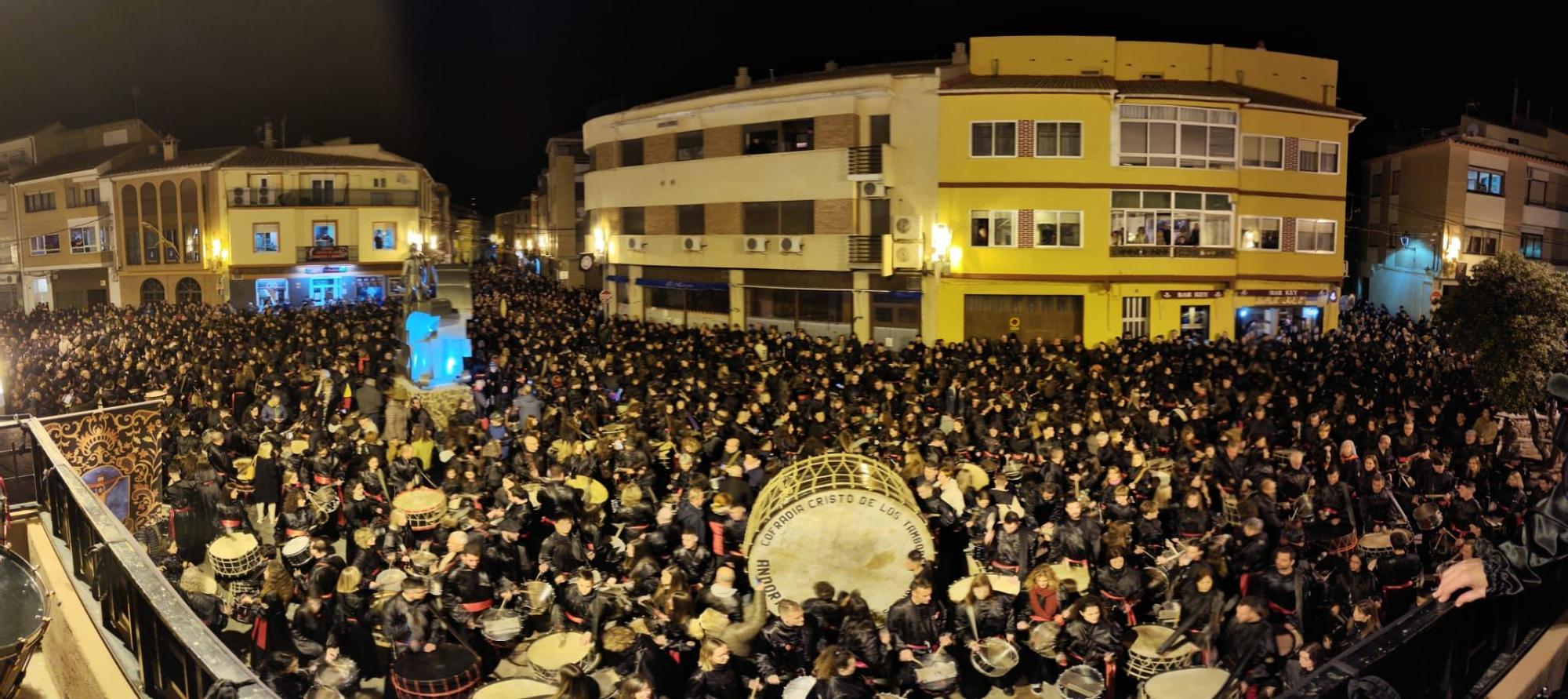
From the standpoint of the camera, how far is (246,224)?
1784 inches

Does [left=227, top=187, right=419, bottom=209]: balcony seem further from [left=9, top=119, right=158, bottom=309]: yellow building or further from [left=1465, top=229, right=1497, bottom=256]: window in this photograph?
[left=1465, top=229, right=1497, bottom=256]: window

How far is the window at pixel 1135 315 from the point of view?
27.6 metres

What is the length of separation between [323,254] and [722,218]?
78.3 ft

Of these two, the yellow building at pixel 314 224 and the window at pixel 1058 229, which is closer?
the window at pixel 1058 229

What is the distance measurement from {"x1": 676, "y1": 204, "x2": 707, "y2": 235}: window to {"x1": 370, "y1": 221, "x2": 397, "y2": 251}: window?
67.7 feet

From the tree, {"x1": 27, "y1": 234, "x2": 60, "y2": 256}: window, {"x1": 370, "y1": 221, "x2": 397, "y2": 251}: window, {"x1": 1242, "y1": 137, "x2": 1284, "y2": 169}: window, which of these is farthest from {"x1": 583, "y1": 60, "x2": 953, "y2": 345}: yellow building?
{"x1": 27, "y1": 234, "x2": 60, "y2": 256}: window

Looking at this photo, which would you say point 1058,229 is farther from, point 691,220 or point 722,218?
point 691,220

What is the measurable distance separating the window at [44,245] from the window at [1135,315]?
162ft

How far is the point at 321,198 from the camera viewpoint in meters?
46.6

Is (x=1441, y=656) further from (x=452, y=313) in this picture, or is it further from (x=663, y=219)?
(x=663, y=219)

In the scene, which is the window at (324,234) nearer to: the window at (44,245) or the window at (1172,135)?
the window at (44,245)

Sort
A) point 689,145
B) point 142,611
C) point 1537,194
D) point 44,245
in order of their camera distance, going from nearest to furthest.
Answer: point 142,611
point 689,145
point 1537,194
point 44,245

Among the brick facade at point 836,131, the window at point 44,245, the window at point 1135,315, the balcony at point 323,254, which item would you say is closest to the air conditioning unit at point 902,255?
the brick facade at point 836,131

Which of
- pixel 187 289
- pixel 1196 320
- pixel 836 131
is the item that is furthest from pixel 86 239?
pixel 1196 320
